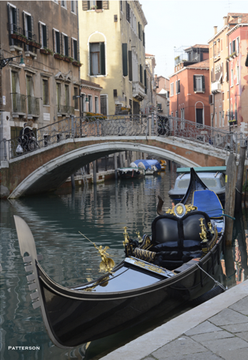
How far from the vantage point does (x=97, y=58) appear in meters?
23.2

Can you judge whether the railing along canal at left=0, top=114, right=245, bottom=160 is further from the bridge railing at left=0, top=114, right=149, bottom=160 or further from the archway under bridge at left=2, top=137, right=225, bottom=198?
the archway under bridge at left=2, top=137, right=225, bottom=198

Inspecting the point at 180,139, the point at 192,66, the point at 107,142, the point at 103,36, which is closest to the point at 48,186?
the point at 107,142

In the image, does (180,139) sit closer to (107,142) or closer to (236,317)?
(107,142)

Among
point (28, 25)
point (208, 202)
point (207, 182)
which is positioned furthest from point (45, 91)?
point (208, 202)

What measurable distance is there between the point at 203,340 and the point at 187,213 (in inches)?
119

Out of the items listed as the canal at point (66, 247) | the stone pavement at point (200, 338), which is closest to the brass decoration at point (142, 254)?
the canal at point (66, 247)

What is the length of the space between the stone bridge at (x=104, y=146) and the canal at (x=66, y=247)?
34.4 inches

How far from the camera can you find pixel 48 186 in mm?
17297

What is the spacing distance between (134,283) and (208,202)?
4.12 metres

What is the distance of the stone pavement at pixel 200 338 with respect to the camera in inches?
105

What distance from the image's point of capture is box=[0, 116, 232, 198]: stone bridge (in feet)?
46.1

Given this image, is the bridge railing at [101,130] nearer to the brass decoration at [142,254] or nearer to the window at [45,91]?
Answer: the window at [45,91]

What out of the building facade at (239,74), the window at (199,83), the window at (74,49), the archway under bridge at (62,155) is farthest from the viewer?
the window at (199,83)

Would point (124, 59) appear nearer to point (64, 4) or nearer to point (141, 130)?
point (64, 4)
